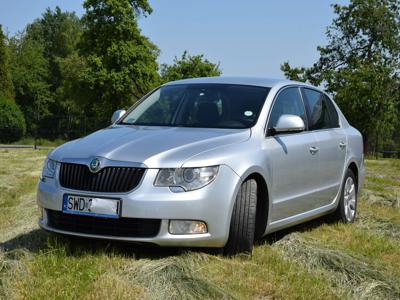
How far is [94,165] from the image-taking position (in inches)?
191

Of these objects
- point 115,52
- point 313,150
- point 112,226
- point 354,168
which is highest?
point 115,52

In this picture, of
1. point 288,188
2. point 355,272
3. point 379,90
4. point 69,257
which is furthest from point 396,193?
point 379,90

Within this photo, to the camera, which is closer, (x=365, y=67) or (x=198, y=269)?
(x=198, y=269)

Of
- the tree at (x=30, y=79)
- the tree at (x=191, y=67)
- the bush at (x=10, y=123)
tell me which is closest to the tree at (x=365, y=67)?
the tree at (x=191, y=67)

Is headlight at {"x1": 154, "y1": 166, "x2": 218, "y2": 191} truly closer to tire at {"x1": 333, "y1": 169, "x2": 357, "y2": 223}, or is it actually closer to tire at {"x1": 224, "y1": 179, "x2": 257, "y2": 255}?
tire at {"x1": 224, "y1": 179, "x2": 257, "y2": 255}

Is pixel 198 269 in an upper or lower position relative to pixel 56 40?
lower

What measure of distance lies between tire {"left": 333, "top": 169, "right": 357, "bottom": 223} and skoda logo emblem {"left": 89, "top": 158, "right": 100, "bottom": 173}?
3386 millimetres

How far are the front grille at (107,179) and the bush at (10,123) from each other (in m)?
44.9

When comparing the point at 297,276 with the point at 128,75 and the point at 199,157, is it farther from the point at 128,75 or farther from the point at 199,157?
the point at 128,75

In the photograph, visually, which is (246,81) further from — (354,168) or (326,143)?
(354,168)

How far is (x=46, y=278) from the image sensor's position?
14.2 ft

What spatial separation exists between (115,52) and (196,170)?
4328 centimetres

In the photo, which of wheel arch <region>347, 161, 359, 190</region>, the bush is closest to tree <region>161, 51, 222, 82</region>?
the bush

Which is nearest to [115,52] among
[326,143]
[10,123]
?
[10,123]
